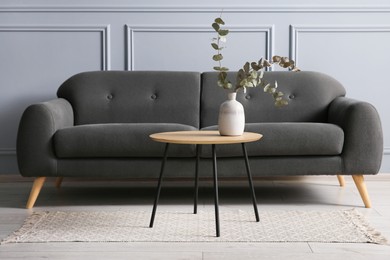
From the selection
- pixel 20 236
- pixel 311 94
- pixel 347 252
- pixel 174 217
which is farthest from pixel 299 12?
pixel 20 236

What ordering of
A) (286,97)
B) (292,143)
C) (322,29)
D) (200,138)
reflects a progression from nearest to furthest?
1. (200,138)
2. (292,143)
3. (286,97)
4. (322,29)

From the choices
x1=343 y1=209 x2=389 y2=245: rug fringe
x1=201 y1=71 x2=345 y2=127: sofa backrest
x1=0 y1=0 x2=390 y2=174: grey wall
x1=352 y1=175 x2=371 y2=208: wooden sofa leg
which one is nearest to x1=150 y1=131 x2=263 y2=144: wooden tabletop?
x1=343 y1=209 x2=389 y2=245: rug fringe

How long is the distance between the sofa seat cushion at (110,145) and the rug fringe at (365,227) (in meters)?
0.84

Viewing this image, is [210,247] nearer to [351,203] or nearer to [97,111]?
[351,203]

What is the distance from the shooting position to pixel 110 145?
3.13 metres

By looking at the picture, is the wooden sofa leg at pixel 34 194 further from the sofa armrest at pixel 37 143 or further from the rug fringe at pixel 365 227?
the rug fringe at pixel 365 227

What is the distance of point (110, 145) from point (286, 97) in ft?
3.88

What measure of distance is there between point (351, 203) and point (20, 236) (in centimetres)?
172

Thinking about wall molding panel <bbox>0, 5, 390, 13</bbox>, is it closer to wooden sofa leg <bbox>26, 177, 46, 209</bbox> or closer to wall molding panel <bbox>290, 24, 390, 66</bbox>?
wall molding panel <bbox>290, 24, 390, 66</bbox>

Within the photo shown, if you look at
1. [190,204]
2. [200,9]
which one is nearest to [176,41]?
[200,9]

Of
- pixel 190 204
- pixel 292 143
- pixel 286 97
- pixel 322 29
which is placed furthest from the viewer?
pixel 322 29

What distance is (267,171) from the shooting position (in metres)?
3.16

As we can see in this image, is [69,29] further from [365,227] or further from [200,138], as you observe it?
[365,227]

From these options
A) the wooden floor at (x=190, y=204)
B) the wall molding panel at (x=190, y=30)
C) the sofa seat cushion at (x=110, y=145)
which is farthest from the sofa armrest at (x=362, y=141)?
the wall molding panel at (x=190, y=30)
